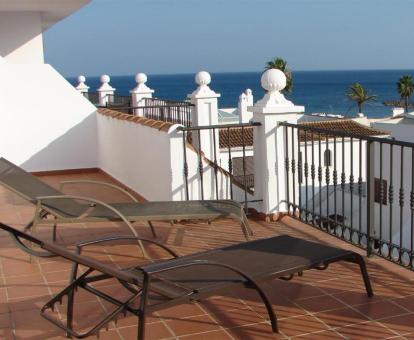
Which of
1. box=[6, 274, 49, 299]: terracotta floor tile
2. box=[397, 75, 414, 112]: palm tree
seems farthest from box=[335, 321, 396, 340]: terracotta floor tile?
box=[397, 75, 414, 112]: palm tree

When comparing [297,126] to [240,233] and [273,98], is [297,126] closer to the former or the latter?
[273,98]

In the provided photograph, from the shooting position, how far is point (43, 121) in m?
10.2

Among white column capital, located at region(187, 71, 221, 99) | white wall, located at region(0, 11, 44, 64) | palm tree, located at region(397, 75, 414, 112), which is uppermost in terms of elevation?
white wall, located at region(0, 11, 44, 64)

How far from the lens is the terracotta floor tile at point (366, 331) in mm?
3346

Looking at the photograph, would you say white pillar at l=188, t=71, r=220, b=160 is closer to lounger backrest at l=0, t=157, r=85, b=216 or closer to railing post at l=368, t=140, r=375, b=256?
lounger backrest at l=0, t=157, r=85, b=216

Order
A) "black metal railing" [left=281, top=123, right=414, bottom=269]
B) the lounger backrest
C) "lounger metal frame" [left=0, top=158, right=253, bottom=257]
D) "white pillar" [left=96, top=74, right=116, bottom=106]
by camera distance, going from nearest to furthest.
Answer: "black metal railing" [left=281, top=123, right=414, bottom=269] → "lounger metal frame" [left=0, top=158, right=253, bottom=257] → the lounger backrest → "white pillar" [left=96, top=74, right=116, bottom=106]

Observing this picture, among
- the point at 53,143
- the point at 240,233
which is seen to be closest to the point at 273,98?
the point at 240,233

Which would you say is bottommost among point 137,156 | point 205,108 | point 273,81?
point 137,156

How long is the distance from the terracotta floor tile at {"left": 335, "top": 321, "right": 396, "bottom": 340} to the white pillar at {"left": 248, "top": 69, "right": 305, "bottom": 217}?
2878mm

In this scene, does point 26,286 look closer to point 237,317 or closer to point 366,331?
point 237,317

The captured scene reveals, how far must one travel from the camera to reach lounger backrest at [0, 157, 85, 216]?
5.04 meters

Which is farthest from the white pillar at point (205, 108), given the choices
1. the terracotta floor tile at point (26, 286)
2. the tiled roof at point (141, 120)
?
the terracotta floor tile at point (26, 286)

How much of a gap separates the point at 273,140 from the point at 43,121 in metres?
5.25

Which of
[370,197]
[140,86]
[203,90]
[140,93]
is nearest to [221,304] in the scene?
[370,197]
